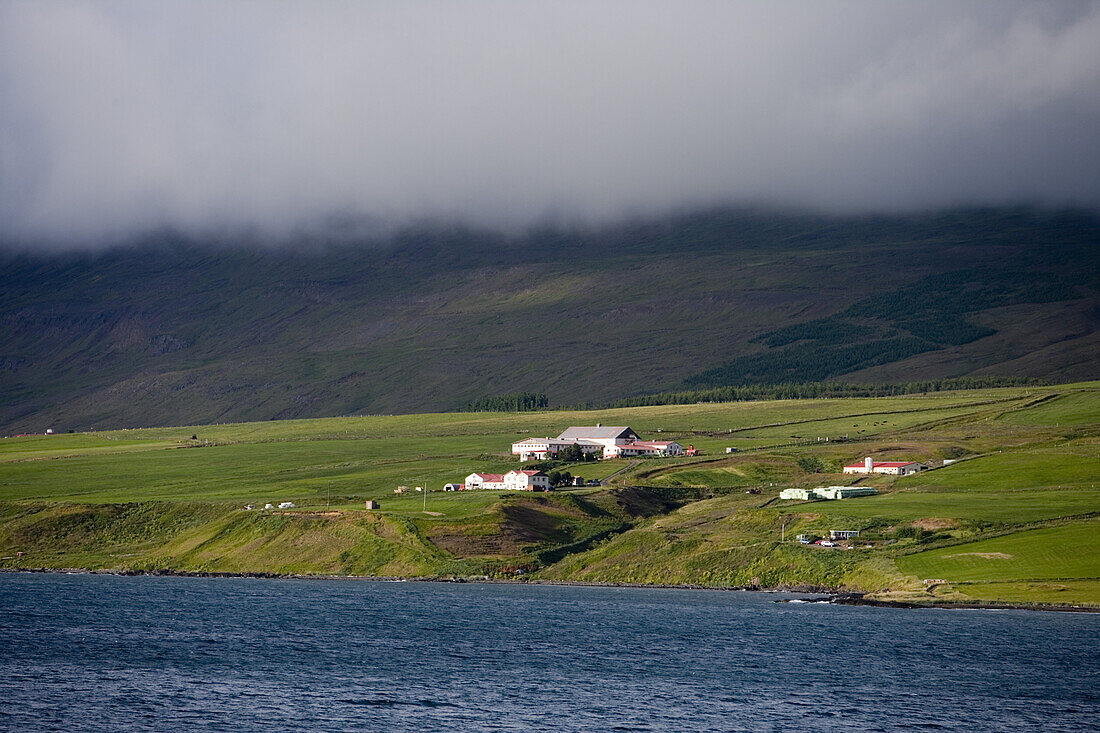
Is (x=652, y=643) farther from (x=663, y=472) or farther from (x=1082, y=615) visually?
(x=663, y=472)

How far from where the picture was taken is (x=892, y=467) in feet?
560

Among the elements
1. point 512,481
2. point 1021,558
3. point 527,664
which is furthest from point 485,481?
point 527,664

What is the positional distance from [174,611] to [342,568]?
39528mm

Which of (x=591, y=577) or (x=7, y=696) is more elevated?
(x=7, y=696)

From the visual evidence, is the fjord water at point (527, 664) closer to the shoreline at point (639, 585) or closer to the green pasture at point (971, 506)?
the shoreline at point (639, 585)

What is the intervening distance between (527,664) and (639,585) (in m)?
57.8

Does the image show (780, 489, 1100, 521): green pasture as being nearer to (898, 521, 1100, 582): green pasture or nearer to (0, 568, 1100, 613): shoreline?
(898, 521, 1100, 582): green pasture

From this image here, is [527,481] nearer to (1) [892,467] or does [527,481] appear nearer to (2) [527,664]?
(1) [892,467]

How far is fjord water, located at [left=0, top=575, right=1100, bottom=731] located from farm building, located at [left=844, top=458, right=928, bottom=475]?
191 ft

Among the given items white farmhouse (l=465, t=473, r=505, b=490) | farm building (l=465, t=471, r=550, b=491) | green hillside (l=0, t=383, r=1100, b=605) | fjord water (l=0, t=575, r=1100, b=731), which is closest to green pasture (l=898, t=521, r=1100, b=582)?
green hillside (l=0, t=383, r=1100, b=605)

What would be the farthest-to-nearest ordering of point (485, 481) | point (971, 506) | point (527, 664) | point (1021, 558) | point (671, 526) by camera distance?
point (485, 481) < point (671, 526) < point (971, 506) < point (1021, 558) < point (527, 664)

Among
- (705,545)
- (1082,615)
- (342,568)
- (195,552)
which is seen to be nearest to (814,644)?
(1082,615)

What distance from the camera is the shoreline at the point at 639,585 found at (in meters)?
107

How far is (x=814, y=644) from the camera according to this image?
89688mm
